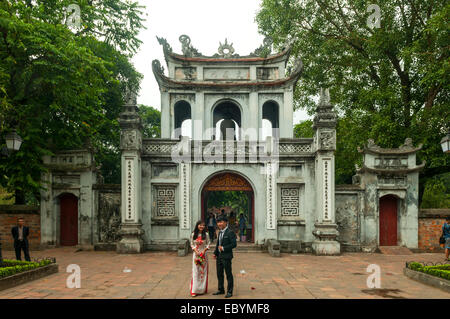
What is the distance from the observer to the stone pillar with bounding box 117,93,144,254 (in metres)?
13.4

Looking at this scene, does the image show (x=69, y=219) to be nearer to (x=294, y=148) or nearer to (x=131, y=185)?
(x=131, y=185)

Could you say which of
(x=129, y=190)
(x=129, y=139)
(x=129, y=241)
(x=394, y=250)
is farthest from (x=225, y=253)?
(x=394, y=250)

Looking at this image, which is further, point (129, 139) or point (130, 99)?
point (130, 99)

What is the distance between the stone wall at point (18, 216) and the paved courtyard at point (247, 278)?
4.50 feet

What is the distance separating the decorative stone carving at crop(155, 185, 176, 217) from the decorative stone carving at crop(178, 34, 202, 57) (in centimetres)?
677

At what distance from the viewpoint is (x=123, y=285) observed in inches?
316

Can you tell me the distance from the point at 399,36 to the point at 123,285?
15572mm

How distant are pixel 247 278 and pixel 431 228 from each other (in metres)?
9.38

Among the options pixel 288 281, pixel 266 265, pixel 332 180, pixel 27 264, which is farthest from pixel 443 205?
pixel 27 264

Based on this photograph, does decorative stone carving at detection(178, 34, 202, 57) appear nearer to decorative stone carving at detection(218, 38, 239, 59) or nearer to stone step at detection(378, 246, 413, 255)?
decorative stone carving at detection(218, 38, 239, 59)

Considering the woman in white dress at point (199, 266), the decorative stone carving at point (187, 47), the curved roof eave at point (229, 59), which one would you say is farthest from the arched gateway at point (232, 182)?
the woman in white dress at point (199, 266)

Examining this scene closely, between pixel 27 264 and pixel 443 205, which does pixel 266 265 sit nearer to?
pixel 27 264

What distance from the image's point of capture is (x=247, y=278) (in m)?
8.85
